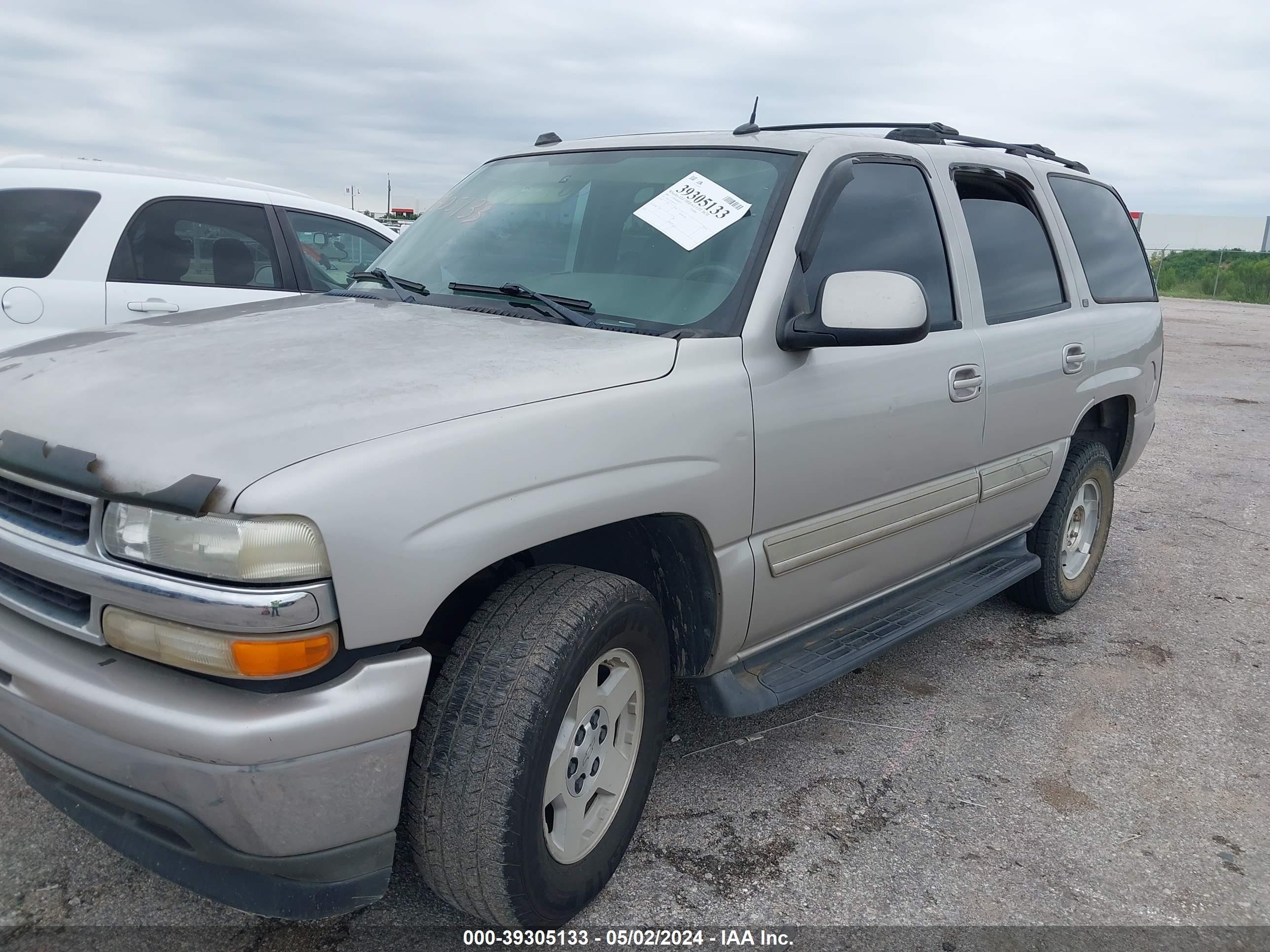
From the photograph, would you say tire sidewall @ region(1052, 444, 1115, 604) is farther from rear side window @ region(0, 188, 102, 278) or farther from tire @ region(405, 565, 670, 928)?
rear side window @ region(0, 188, 102, 278)

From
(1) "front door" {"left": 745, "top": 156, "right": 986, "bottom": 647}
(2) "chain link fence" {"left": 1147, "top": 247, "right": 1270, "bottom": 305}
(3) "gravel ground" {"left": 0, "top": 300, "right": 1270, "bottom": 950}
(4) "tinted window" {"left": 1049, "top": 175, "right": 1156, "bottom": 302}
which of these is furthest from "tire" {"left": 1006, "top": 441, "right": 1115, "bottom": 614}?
(2) "chain link fence" {"left": 1147, "top": 247, "right": 1270, "bottom": 305}

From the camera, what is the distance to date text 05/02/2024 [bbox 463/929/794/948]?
2266 millimetres

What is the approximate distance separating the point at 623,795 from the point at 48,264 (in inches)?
167

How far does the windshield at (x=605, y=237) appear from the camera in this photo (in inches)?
108

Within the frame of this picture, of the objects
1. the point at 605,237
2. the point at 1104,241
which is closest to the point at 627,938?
the point at 605,237

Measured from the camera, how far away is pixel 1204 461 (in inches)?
312

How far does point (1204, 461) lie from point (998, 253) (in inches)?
205

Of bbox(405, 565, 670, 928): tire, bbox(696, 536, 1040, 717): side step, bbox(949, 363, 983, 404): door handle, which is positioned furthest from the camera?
bbox(949, 363, 983, 404): door handle

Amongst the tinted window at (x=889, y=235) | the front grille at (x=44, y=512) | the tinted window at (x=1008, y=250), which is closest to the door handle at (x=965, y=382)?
the tinted window at (x=889, y=235)

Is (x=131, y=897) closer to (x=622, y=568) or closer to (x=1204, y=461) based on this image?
(x=622, y=568)

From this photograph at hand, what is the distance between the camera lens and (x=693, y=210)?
2900 millimetres

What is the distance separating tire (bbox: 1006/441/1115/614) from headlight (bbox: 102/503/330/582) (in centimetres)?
334

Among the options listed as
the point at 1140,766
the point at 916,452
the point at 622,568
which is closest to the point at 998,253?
the point at 916,452

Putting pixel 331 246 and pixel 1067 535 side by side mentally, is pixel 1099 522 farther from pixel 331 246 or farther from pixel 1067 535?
pixel 331 246
